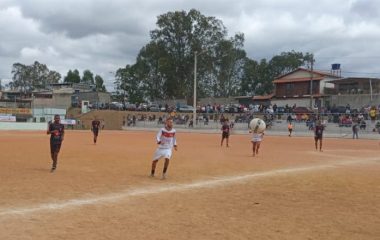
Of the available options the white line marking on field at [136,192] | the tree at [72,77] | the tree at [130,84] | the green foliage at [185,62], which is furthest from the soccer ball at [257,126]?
the tree at [72,77]

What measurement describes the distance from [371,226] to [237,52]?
261 ft

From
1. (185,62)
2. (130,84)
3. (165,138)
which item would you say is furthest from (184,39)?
(165,138)

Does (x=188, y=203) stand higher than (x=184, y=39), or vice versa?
(x=184, y=39)

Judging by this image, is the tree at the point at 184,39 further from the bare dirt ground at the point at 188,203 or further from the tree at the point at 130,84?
the bare dirt ground at the point at 188,203

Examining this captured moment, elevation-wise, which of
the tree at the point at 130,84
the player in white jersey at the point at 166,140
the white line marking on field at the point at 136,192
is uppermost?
the tree at the point at 130,84

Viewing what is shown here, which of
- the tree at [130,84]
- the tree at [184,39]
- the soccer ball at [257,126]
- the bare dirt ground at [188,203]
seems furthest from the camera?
the tree at [130,84]

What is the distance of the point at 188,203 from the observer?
32.1 feet

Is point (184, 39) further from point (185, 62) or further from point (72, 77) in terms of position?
point (72, 77)

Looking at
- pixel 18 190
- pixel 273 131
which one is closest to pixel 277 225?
pixel 18 190

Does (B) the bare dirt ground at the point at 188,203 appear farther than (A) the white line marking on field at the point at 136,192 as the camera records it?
No

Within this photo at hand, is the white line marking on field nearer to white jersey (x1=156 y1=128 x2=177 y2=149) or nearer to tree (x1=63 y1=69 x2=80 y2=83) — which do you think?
white jersey (x1=156 y1=128 x2=177 y2=149)

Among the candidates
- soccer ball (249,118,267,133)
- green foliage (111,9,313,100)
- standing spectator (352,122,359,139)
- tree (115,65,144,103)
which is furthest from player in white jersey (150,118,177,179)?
tree (115,65,144,103)

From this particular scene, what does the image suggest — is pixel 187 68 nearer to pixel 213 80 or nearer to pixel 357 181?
pixel 213 80

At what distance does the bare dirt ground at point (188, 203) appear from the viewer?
24.6ft
